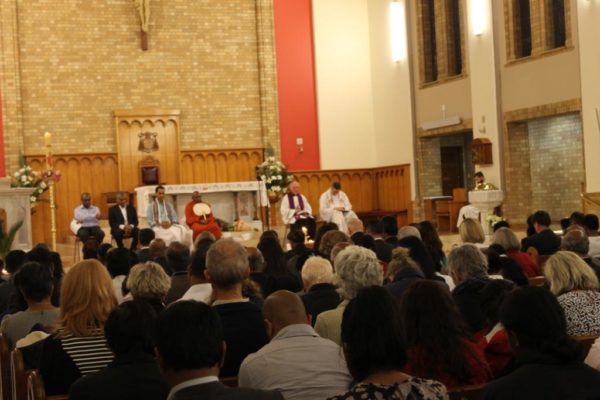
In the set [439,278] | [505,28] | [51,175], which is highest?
[505,28]

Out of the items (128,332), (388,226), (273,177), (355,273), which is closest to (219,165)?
(273,177)

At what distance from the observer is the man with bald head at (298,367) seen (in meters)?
3.30

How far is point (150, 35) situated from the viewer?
1973 cm

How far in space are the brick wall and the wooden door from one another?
3.80 m

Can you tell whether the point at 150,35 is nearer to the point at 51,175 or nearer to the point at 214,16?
the point at 214,16

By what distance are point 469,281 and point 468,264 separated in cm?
23

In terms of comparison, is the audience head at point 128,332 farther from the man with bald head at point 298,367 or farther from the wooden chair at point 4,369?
the wooden chair at point 4,369

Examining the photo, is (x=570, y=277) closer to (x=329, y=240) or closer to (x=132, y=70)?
(x=329, y=240)

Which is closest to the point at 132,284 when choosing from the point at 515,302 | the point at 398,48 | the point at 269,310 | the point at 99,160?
the point at 269,310

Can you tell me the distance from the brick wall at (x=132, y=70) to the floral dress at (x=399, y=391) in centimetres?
1701

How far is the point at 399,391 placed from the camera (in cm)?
264

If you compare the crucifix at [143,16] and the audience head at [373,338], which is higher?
the crucifix at [143,16]

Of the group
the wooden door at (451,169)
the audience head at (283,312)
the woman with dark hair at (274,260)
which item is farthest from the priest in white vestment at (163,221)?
the audience head at (283,312)

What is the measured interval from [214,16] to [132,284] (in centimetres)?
1583
